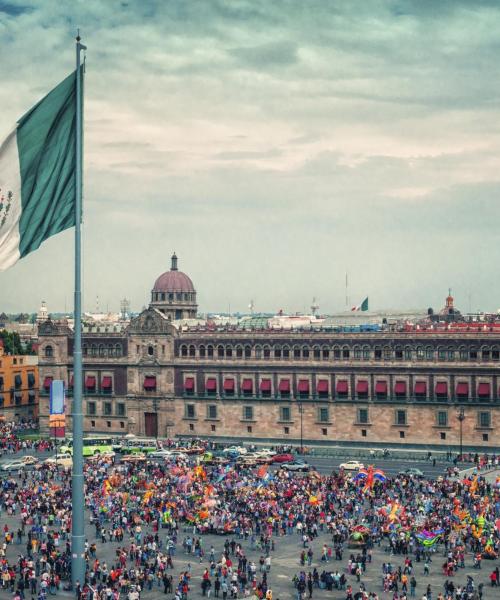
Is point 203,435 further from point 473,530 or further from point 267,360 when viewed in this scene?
point 473,530

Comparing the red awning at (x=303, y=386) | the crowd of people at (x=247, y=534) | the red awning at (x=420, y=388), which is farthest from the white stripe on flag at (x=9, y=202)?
the red awning at (x=303, y=386)

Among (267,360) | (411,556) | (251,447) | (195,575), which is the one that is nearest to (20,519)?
(195,575)

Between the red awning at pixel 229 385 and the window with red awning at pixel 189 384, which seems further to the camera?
the window with red awning at pixel 189 384

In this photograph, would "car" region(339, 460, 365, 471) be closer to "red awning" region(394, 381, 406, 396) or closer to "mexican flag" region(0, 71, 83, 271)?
"red awning" region(394, 381, 406, 396)

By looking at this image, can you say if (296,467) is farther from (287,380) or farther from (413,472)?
(287,380)

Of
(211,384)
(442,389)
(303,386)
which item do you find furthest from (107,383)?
(442,389)

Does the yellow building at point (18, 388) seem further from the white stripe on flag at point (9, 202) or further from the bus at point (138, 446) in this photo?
the white stripe on flag at point (9, 202)

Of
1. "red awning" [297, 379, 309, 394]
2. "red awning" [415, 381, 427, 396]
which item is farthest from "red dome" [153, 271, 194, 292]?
"red awning" [415, 381, 427, 396]
